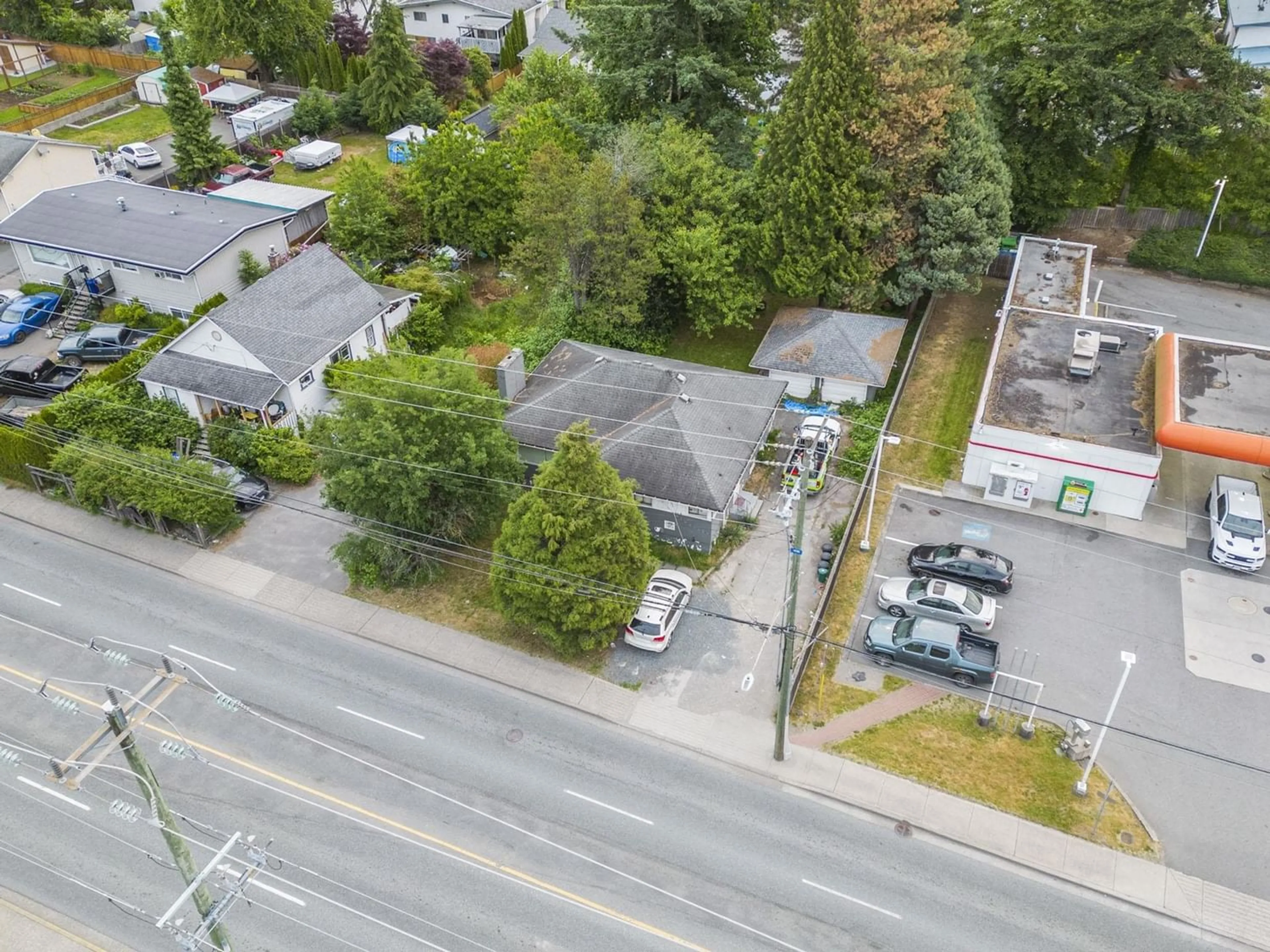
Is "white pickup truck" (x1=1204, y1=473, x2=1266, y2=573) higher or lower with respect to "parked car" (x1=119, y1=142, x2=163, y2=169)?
lower

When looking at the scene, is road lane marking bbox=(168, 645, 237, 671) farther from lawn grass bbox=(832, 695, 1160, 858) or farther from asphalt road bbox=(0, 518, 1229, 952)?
lawn grass bbox=(832, 695, 1160, 858)

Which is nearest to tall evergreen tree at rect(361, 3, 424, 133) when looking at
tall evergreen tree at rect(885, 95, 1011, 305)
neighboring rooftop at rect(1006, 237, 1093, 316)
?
tall evergreen tree at rect(885, 95, 1011, 305)

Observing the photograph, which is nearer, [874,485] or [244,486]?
[874,485]

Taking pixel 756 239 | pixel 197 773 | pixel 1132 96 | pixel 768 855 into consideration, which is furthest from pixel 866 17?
pixel 197 773

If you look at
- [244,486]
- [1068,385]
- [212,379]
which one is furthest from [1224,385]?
[212,379]

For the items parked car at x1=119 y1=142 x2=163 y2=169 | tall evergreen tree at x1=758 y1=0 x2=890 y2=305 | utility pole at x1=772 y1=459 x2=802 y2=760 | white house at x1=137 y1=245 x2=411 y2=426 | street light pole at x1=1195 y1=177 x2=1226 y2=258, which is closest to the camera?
utility pole at x1=772 y1=459 x2=802 y2=760

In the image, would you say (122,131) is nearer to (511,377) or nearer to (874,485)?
(511,377)

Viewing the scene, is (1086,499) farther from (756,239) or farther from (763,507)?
(756,239)
